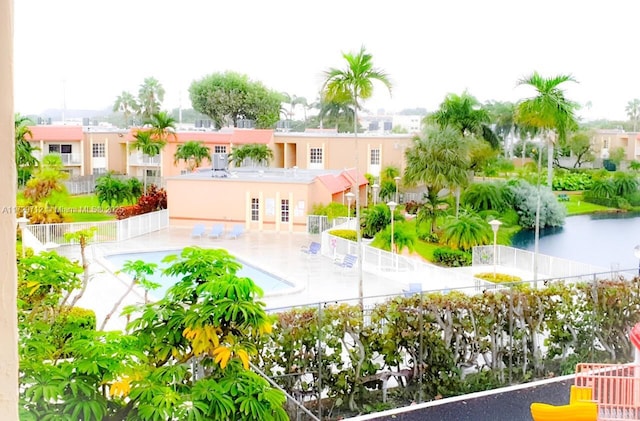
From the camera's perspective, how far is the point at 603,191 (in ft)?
46.7

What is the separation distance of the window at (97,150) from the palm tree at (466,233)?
8970 millimetres

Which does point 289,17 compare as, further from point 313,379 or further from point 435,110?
point 435,110

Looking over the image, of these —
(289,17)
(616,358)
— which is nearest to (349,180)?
(289,17)

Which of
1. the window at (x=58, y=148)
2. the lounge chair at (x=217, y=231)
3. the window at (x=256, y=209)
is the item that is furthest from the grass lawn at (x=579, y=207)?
the window at (x=58, y=148)

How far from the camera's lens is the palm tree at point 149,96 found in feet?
72.7

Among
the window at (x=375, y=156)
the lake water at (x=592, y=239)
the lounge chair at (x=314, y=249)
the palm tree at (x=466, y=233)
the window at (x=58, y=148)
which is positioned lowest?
the lake water at (x=592, y=239)

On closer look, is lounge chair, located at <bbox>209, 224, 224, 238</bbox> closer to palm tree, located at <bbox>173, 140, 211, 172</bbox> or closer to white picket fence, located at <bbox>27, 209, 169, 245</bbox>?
white picket fence, located at <bbox>27, 209, 169, 245</bbox>

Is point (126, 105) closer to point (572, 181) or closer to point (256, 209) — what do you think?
point (256, 209)

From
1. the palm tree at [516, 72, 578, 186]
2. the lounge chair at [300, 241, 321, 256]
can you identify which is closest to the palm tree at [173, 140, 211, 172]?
the lounge chair at [300, 241, 321, 256]

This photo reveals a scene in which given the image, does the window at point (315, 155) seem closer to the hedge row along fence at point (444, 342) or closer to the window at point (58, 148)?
the window at point (58, 148)

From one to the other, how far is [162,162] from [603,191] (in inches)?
349

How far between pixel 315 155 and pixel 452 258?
707cm

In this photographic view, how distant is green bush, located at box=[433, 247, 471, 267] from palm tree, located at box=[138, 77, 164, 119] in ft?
45.8

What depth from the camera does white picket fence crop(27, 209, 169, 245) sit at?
9.77 m
